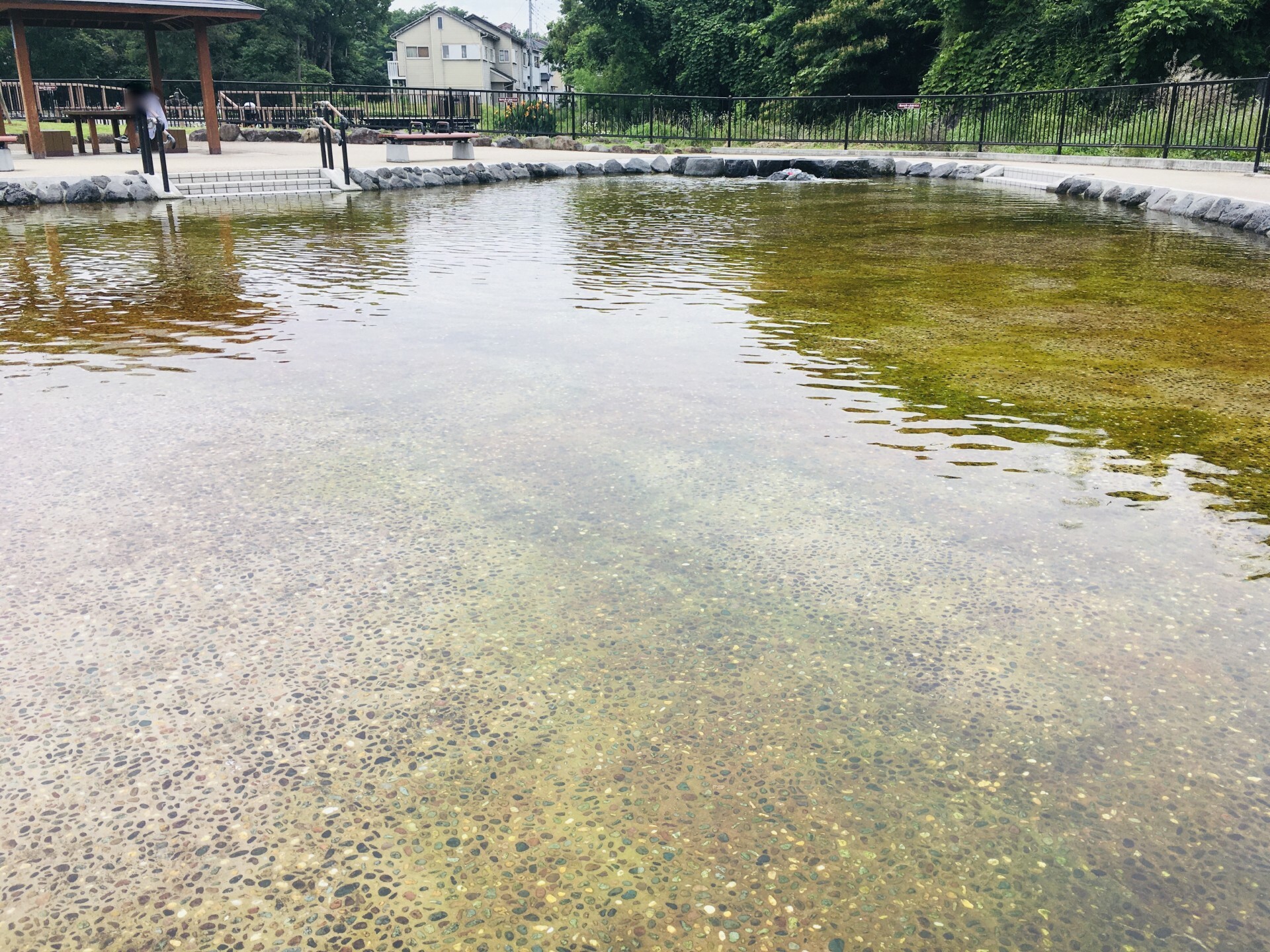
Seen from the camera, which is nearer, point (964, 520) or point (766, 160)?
point (964, 520)

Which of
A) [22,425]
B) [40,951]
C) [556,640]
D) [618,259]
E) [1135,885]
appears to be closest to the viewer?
[40,951]

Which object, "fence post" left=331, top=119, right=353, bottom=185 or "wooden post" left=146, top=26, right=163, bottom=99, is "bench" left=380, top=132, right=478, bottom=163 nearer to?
"fence post" left=331, top=119, right=353, bottom=185

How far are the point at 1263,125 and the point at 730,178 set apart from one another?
1003cm

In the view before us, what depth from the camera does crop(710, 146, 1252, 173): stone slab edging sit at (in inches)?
673

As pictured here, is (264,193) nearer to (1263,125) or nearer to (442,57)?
(1263,125)

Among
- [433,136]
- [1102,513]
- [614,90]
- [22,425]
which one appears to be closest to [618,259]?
[22,425]

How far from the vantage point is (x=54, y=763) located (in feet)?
7.29

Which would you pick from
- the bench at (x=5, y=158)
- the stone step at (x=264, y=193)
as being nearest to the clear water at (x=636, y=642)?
the stone step at (x=264, y=193)

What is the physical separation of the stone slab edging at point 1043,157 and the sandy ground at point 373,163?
14 cm

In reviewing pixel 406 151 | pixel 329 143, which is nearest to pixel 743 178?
pixel 406 151

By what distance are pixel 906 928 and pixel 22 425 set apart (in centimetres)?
448

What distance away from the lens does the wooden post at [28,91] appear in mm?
18906

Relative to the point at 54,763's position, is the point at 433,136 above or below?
above

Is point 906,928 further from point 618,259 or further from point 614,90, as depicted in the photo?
point 614,90
